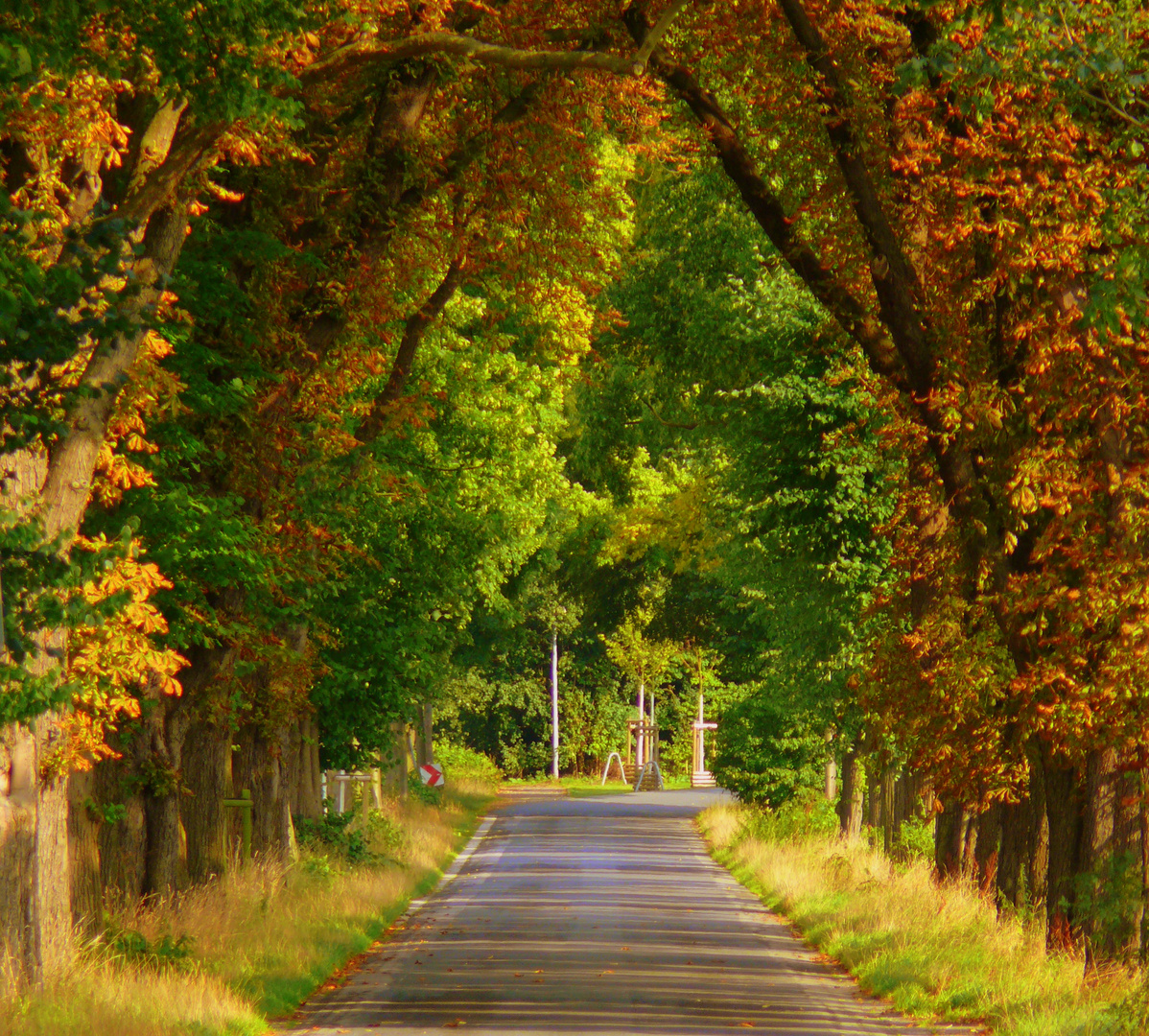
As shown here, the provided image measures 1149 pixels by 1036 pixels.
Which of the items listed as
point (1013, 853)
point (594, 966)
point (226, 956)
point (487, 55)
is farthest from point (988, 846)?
point (487, 55)

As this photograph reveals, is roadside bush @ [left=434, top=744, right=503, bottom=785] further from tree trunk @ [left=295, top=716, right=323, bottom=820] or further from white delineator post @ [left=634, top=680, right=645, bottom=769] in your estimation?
tree trunk @ [left=295, top=716, right=323, bottom=820]

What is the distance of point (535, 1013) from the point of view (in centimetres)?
1347

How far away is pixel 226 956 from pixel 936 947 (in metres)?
6.13

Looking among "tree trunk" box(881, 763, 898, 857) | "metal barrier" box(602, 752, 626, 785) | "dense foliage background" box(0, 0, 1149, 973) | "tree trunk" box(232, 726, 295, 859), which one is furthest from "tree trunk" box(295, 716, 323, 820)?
"metal barrier" box(602, 752, 626, 785)

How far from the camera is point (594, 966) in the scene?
658 inches

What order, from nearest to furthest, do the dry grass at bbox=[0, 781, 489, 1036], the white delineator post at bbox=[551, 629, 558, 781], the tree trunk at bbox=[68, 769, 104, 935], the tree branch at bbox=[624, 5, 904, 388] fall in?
the dry grass at bbox=[0, 781, 489, 1036], the tree branch at bbox=[624, 5, 904, 388], the tree trunk at bbox=[68, 769, 104, 935], the white delineator post at bbox=[551, 629, 558, 781]

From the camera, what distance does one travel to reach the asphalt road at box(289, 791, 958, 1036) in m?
13.2

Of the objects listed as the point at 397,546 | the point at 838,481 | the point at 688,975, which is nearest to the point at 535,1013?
the point at 688,975

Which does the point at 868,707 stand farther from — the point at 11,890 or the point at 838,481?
the point at 838,481

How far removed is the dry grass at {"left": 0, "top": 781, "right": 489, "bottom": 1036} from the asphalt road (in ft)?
1.41

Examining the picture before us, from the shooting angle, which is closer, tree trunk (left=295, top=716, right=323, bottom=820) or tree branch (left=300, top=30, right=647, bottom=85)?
tree branch (left=300, top=30, right=647, bottom=85)

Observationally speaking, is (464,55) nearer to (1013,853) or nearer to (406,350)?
(406,350)

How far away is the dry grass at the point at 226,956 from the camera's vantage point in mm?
11258

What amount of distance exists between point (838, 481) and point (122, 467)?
483 inches
